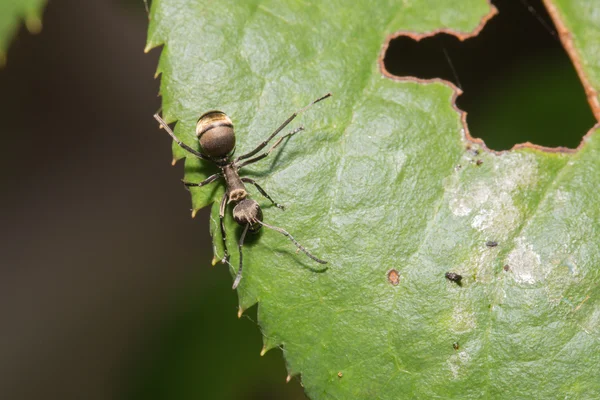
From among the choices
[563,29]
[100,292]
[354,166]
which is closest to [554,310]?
[354,166]

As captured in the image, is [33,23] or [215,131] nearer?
[33,23]

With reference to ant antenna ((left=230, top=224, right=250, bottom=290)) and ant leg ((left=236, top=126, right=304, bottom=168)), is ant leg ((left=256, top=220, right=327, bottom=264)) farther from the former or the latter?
ant leg ((left=236, top=126, right=304, bottom=168))

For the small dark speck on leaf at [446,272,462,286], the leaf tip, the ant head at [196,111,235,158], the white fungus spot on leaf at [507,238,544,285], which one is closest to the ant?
the ant head at [196,111,235,158]

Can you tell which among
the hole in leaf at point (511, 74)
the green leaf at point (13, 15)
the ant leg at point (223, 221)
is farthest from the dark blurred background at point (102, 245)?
the hole in leaf at point (511, 74)

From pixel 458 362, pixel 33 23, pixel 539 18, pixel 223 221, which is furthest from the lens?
pixel 539 18

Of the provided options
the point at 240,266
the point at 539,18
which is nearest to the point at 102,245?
the point at 240,266

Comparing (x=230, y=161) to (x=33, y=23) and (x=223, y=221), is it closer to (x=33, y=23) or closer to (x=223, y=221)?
(x=223, y=221)

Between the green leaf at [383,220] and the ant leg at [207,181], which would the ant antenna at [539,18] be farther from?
the ant leg at [207,181]
